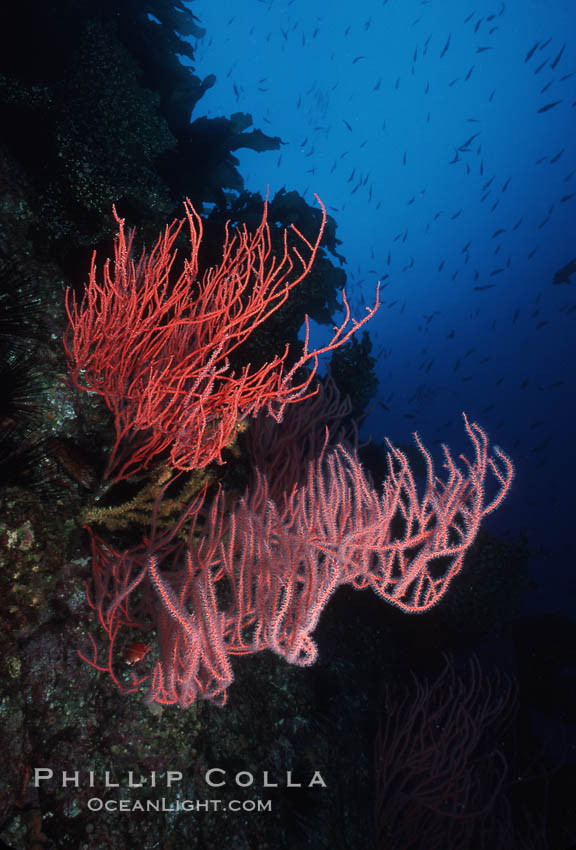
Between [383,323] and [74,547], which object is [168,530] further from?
[383,323]

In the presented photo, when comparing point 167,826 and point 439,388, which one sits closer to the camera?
point 167,826

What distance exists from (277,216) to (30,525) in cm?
577

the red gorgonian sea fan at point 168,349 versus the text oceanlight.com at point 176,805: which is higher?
the red gorgonian sea fan at point 168,349

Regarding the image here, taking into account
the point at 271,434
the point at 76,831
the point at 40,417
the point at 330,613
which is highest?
the point at 271,434

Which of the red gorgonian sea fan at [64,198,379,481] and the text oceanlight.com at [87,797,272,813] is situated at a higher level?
the red gorgonian sea fan at [64,198,379,481]

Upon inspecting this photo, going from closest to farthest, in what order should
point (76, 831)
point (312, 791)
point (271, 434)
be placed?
point (76, 831) → point (312, 791) → point (271, 434)

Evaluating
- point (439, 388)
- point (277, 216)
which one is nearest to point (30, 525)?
point (277, 216)

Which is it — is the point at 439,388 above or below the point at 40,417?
above

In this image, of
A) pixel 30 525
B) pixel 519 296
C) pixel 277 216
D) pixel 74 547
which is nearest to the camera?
pixel 30 525

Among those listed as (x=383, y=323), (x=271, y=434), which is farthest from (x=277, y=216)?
(x=383, y=323)

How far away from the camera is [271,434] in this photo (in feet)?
13.8

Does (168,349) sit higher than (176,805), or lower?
higher

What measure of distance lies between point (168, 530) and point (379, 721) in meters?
3.79

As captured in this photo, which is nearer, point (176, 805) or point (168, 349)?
point (176, 805)
